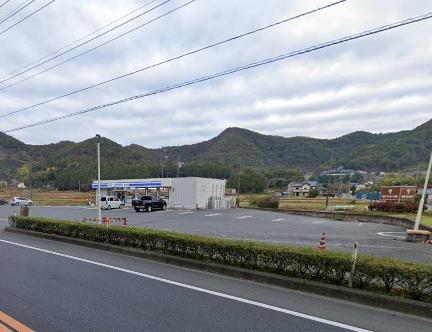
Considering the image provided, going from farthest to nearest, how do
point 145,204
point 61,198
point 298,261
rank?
point 61,198, point 145,204, point 298,261

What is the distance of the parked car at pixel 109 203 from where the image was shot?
52537mm

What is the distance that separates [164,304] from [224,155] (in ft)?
497

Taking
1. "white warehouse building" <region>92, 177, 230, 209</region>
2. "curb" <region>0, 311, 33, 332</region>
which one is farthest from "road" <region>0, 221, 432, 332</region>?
"white warehouse building" <region>92, 177, 230, 209</region>

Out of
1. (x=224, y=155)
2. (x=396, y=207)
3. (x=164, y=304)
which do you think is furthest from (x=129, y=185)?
(x=224, y=155)

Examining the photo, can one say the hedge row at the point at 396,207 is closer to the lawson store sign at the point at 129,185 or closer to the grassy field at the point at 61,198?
the lawson store sign at the point at 129,185

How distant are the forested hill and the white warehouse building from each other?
30537 millimetres

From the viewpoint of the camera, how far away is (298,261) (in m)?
8.47

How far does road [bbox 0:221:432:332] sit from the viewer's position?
225 inches

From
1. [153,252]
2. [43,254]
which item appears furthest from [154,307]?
[43,254]

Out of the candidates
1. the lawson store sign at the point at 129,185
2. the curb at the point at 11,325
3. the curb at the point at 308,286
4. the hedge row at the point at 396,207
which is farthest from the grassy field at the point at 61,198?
the curb at the point at 11,325

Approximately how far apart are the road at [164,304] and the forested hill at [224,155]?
256ft

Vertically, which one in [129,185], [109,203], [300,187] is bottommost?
[300,187]

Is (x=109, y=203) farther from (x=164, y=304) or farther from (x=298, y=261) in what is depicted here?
(x=164, y=304)

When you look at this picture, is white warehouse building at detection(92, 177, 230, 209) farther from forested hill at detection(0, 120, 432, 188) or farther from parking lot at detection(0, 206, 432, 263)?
forested hill at detection(0, 120, 432, 188)
